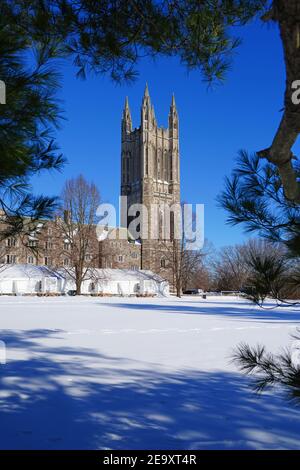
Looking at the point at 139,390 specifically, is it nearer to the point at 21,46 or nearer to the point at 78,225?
the point at 21,46

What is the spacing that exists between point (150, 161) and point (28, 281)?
4871cm

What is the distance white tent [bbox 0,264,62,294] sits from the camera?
125ft

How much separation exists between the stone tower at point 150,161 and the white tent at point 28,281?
38.1 m

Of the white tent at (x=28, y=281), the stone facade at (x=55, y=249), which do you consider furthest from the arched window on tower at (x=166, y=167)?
the white tent at (x=28, y=281)

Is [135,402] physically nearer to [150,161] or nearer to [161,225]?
[161,225]

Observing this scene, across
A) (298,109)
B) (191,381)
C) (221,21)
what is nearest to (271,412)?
(191,381)

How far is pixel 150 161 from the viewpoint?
270 feet

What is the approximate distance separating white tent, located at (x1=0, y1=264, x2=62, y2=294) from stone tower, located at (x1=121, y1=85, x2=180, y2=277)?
125 feet

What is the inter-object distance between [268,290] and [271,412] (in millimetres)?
1912

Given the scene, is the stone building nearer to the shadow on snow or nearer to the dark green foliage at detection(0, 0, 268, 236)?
the shadow on snow

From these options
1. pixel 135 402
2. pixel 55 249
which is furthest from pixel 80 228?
pixel 135 402

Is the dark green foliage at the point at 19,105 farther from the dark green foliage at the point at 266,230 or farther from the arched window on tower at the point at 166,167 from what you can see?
the arched window on tower at the point at 166,167

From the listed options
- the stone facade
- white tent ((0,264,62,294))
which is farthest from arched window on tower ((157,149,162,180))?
white tent ((0,264,62,294))

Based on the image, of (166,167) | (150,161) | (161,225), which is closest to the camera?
(161,225)
